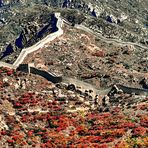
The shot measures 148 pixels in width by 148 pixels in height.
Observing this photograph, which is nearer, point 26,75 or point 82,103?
point 82,103

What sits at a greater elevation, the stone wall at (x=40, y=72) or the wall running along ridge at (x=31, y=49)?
the wall running along ridge at (x=31, y=49)

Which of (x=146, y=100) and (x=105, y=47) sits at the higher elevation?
(x=105, y=47)

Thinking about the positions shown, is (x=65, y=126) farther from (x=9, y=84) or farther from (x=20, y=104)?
(x=9, y=84)

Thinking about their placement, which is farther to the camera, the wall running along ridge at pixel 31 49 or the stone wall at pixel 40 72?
the wall running along ridge at pixel 31 49

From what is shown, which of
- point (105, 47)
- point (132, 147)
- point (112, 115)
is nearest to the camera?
point (132, 147)

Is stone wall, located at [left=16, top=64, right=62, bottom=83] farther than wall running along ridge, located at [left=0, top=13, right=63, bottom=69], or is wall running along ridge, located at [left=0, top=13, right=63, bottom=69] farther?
wall running along ridge, located at [left=0, top=13, right=63, bottom=69]

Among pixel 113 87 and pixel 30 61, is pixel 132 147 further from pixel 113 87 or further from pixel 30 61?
pixel 30 61

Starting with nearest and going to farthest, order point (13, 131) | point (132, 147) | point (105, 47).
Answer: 1. point (132, 147)
2. point (13, 131)
3. point (105, 47)

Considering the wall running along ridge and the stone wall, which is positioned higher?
the wall running along ridge

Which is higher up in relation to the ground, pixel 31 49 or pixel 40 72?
pixel 31 49

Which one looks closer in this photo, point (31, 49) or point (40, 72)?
point (40, 72)

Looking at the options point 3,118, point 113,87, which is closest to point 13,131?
point 3,118
